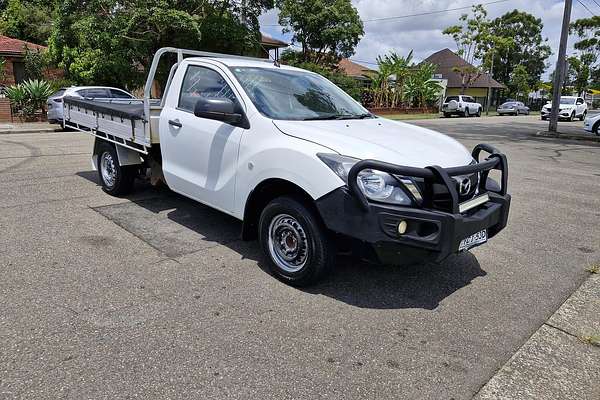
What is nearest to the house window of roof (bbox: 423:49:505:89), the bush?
the bush

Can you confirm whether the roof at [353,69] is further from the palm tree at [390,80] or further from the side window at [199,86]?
the side window at [199,86]

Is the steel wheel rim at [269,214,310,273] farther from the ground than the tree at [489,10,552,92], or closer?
closer

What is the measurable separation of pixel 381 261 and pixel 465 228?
2.16ft

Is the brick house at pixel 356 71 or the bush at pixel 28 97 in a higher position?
the brick house at pixel 356 71

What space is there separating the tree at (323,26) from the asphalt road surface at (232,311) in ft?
101

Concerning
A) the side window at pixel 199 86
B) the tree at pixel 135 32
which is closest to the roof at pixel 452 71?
the tree at pixel 135 32

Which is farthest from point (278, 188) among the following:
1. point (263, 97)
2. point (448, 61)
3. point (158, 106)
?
point (448, 61)

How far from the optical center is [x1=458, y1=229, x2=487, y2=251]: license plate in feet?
11.9

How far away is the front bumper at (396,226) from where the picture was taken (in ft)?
11.0

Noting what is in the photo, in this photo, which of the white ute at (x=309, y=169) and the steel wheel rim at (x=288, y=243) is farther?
the steel wheel rim at (x=288, y=243)

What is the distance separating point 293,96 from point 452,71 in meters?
59.6

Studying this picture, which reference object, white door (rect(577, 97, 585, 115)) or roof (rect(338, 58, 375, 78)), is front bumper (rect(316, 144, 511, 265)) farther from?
roof (rect(338, 58, 375, 78))

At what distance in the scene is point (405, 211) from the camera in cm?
335

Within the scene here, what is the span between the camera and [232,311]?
11.8ft
